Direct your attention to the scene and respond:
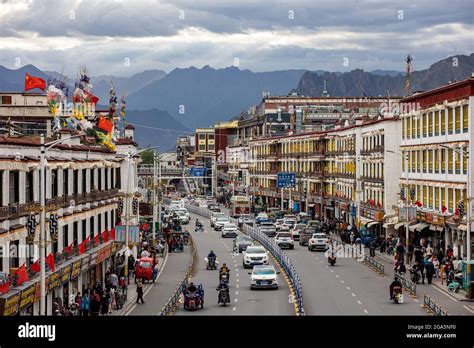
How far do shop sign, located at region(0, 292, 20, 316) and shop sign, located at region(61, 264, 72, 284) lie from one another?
30.2 ft

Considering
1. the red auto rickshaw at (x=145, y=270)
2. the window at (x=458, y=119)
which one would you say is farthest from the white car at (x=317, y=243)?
the red auto rickshaw at (x=145, y=270)

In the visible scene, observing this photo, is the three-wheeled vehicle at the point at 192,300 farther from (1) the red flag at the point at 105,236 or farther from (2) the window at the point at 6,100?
(2) the window at the point at 6,100

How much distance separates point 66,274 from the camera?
43875 mm

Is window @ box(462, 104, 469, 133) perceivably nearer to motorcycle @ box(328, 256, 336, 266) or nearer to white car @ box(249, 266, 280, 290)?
motorcycle @ box(328, 256, 336, 266)

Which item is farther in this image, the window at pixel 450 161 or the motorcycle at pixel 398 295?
the window at pixel 450 161

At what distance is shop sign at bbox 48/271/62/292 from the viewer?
39.9m

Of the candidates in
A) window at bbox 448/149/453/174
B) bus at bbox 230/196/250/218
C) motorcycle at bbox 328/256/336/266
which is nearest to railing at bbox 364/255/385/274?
motorcycle at bbox 328/256/336/266

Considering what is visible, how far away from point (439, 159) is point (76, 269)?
32.7 m

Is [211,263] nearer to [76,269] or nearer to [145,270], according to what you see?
[145,270]

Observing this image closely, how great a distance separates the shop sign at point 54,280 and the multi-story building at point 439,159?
24.7 m

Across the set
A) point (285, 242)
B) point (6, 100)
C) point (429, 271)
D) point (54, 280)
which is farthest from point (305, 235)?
point (54, 280)

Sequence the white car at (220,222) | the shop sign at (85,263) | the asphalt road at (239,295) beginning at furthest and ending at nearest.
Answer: the white car at (220,222), the shop sign at (85,263), the asphalt road at (239,295)

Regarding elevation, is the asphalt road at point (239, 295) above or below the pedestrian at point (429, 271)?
below

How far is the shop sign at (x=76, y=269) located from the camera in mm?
45656
